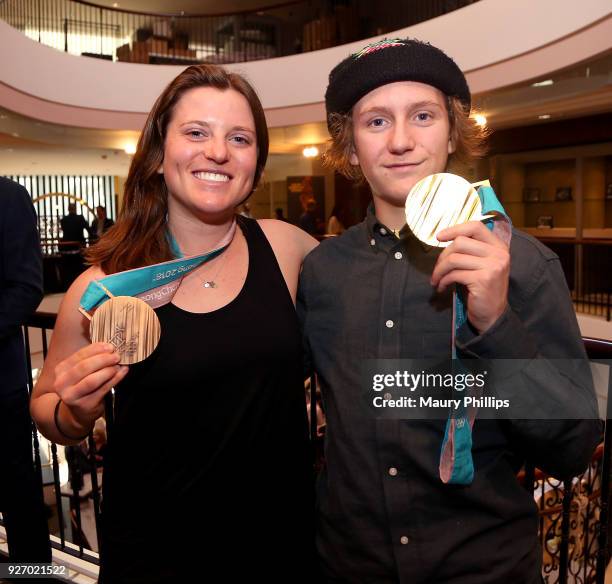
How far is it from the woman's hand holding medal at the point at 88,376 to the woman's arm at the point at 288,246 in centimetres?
52

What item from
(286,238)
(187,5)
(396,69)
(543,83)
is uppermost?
(187,5)

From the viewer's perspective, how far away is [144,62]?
11742 mm

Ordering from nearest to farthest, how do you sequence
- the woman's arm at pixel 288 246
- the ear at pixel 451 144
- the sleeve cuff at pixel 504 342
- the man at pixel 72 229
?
the sleeve cuff at pixel 504 342
the ear at pixel 451 144
the woman's arm at pixel 288 246
the man at pixel 72 229

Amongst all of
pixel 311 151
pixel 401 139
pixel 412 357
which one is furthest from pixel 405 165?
pixel 311 151

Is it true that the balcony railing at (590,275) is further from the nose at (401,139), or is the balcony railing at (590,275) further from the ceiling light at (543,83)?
the nose at (401,139)

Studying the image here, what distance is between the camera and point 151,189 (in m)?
1.63

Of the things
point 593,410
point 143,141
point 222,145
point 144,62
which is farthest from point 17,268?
point 144,62

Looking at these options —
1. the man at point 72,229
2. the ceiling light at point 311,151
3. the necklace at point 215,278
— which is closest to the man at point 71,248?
the man at point 72,229

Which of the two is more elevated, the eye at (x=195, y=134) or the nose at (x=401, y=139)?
the eye at (x=195, y=134)

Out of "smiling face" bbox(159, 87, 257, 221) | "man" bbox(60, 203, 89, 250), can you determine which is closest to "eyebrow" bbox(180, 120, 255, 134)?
"smiling face" bbox(159, 87, 257, 221)

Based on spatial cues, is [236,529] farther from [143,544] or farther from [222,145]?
[222,145]

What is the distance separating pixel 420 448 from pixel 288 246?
70 cm

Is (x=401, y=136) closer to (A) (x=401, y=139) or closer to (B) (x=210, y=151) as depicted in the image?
(A) (x=401, y=139)

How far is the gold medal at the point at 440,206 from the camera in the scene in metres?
1.10
